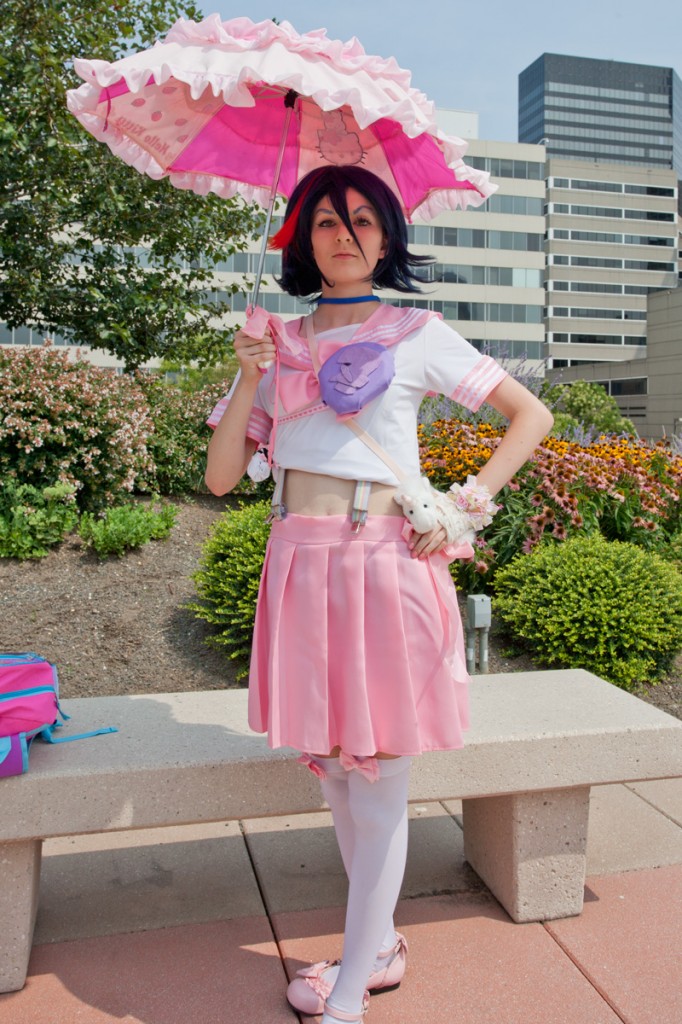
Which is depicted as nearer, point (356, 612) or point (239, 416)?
point (356, 612)

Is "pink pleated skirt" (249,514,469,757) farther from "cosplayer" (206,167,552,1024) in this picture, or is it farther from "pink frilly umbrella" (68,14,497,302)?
"pink frilly umbrella" (68,14,497,302)

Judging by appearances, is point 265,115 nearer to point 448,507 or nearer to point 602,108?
point 448,507

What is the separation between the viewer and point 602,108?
16925cm

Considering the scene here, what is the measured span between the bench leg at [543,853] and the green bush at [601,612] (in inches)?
71.9

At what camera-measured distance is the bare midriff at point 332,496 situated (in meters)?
2.10

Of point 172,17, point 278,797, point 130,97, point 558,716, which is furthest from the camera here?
point 172,17

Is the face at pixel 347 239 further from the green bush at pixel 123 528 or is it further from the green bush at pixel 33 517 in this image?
the green bush at pixel 33 517

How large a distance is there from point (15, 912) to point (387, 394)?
1684 millimetres

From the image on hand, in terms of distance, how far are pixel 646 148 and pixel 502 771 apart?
640 ft

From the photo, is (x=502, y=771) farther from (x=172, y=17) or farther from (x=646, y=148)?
(x=646, y=148)

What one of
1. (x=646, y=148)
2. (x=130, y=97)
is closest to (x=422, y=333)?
(x=130, y=97)

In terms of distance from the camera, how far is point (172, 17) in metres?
7.48

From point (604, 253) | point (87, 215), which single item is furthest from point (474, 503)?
point (604, 253)

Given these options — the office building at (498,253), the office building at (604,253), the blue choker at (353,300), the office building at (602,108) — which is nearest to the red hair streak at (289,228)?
the blue choker at (353,300)
